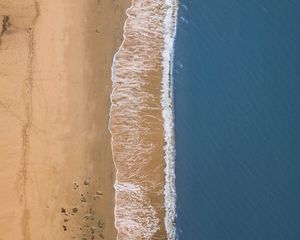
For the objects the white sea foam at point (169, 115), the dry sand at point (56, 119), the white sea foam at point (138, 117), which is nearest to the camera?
the dry sand at point (56, 119)

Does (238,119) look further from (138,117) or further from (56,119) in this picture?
(56,119)

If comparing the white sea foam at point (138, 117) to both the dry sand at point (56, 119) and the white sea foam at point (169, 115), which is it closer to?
the white sea foam at point (169, 115)

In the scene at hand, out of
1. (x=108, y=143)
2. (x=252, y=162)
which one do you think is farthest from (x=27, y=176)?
(x=252, y=162)

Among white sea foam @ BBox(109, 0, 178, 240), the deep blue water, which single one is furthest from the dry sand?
the deep blue water

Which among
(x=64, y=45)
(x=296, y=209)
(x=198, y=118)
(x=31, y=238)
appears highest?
(x=64, y=45)

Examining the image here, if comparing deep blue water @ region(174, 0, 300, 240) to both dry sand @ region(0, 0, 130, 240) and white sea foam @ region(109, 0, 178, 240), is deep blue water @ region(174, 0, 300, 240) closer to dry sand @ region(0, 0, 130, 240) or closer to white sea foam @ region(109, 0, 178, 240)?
white sea foam @ region(109, 0, 178, 240)

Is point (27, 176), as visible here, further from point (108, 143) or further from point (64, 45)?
point (64, 45)

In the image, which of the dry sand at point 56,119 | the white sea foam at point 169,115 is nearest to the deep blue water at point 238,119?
the white sea foam at point 169,115
